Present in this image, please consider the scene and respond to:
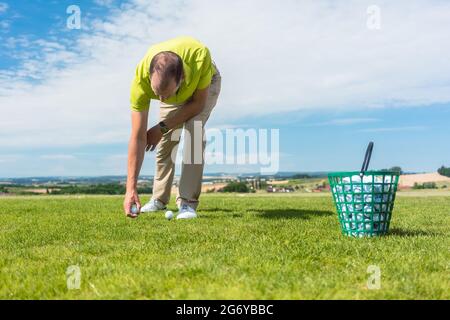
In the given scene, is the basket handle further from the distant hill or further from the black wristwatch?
the distant hill

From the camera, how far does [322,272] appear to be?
3111mm

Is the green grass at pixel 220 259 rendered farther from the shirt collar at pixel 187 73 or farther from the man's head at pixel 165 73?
the shirt collar at pixel 187 73

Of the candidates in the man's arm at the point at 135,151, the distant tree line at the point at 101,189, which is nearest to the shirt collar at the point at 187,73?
the man's arm at the point at 135,151

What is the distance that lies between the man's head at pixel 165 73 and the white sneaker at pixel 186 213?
175cm

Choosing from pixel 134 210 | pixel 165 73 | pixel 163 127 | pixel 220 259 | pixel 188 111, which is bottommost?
pixel 220 259

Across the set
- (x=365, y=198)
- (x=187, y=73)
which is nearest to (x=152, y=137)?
(x=187, y=73)

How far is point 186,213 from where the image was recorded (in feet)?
19.7

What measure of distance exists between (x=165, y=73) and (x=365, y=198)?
2.12 meters

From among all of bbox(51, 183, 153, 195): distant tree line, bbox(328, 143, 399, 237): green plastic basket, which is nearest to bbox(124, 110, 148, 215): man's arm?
bbox(328, 143, 399, 237): green plastic basket

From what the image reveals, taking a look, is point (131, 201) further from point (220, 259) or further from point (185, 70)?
point (185, 70)

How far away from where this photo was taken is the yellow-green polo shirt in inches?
199

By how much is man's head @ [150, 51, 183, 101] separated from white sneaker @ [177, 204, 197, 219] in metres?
1.75

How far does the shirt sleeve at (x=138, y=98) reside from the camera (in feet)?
16.6
